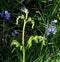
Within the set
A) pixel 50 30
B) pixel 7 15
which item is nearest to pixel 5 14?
pixel 7 15

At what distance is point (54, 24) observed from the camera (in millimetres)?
3031

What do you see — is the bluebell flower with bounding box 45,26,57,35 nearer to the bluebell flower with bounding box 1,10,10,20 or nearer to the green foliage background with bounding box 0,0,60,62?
the green foliage background with bounding box 0,0,60,62

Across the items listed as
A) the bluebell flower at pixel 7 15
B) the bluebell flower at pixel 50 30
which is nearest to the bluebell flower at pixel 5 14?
the bluebell flower at pixel 7 15

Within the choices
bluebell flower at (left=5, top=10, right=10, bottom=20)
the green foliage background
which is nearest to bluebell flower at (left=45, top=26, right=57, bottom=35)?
the green foliage background

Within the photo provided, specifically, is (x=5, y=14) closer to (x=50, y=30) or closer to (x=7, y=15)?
(x=7, y=15)

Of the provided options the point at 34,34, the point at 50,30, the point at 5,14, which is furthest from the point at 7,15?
the point at 50,30

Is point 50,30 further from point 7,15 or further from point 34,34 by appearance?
point 7,15

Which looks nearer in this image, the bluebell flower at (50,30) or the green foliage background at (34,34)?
the green foliage background at (34,34)

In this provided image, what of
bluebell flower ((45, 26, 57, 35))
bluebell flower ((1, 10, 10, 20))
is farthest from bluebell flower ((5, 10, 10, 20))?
bluebell flower ((45, 26, 57, 35))

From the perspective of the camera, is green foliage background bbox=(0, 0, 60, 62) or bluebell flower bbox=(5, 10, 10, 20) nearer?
green foliage background bbox=(0, 0, 60, 62)

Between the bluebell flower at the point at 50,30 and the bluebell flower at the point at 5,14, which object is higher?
the bluebell flower at the point at 5,14

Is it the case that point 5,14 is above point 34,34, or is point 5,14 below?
above

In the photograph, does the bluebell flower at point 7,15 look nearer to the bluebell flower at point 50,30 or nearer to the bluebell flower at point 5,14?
the bluebell flower at point 5,14

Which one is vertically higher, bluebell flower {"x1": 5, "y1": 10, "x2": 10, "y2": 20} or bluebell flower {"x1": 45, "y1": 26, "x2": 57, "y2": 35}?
bluebell flower {"x1": 5, "y1": 10, "x2": 10, "y2": 20}
